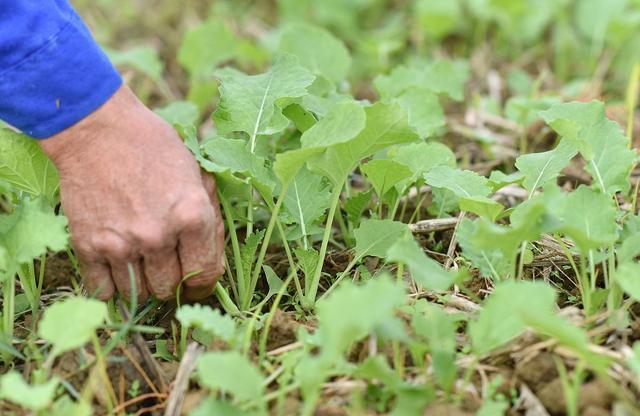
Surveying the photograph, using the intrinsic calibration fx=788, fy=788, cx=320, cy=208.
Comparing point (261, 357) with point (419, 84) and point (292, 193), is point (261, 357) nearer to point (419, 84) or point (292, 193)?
point (292, 193)

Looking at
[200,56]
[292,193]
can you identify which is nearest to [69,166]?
[292,193]

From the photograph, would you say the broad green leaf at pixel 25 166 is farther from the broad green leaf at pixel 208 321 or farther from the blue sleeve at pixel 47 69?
the broad green leaf at pixel 208 321

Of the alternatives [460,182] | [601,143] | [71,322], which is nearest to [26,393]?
[71,322]

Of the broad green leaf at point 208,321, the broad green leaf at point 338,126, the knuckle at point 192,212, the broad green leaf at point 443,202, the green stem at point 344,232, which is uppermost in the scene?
the broad green leaf at point 338,126

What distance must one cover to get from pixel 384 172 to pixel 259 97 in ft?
1.20

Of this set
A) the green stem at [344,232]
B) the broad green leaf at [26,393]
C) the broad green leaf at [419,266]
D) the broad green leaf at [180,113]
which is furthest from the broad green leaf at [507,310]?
the broad green leaf at [180,113]

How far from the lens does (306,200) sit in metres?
1.81

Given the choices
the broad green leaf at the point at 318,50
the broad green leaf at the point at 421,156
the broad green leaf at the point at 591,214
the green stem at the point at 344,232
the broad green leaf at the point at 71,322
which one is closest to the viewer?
the broad green leaf at the point at 71,322

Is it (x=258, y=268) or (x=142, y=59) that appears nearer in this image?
(x=258, y=268)

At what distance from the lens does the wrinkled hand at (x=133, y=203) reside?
59.7 inches

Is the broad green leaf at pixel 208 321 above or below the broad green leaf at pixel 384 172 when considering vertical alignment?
below

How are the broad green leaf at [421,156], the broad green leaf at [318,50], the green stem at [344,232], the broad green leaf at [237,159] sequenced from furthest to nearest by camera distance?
the broad green leaf at [318,50] → the green stem at [344,232] → the broad green leaf at [421,156] → the broad green leaf at [237,159]

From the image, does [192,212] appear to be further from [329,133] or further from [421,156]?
[421,156]

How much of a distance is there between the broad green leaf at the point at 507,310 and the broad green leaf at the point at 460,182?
372 mm
